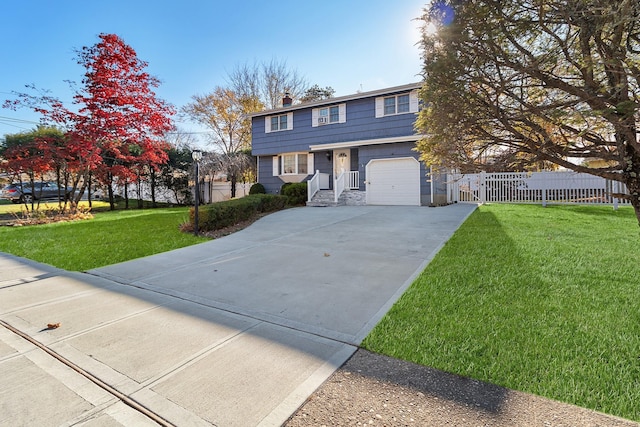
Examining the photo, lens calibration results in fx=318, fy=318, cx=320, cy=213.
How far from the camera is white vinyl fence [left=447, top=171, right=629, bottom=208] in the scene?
12875 millimetres

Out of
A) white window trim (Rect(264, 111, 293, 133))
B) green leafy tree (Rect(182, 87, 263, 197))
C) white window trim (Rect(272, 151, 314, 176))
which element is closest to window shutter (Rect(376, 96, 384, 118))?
white window trim (Rect(272, 151, 314, 176))

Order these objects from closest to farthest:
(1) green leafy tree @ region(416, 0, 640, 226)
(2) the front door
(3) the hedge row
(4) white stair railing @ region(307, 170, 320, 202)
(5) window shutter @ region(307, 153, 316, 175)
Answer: (1) green leafy tree @ region(416, 0, 640, 226)
(3) the hedge row
(4) white stair railing @ region(307, 170, 320, 202)
(2) the front door
(5) window shutter @ region(307, 153, 316, 175)

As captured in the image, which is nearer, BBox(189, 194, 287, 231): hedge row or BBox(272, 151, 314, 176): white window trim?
BBox(189, 194, 287, 231): hedge row

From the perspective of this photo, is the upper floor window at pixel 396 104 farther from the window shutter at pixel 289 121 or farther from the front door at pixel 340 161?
the window shutter at pixel 289 121

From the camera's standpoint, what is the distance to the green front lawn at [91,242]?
6312 mm

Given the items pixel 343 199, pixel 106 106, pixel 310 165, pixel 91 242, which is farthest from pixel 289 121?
pixel 91 242

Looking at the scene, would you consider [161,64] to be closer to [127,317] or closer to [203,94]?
[203,94]

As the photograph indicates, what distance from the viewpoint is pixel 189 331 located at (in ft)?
10.2

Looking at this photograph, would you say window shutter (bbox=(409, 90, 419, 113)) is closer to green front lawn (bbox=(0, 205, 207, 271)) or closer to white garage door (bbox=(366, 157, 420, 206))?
white garage door (bbox=(366, 157, 420, 206))

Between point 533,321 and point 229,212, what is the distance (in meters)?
8.43

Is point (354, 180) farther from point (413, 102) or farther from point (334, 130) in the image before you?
point (413, 102)

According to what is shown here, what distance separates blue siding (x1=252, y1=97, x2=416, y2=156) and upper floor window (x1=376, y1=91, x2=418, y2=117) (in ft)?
0.73

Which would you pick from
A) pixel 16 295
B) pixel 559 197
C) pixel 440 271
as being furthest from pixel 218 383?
pixel 559 197

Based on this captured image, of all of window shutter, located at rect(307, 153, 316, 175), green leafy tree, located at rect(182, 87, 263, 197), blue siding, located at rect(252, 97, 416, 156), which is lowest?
window shutter, located at rect(307, 153, 316, 175)
